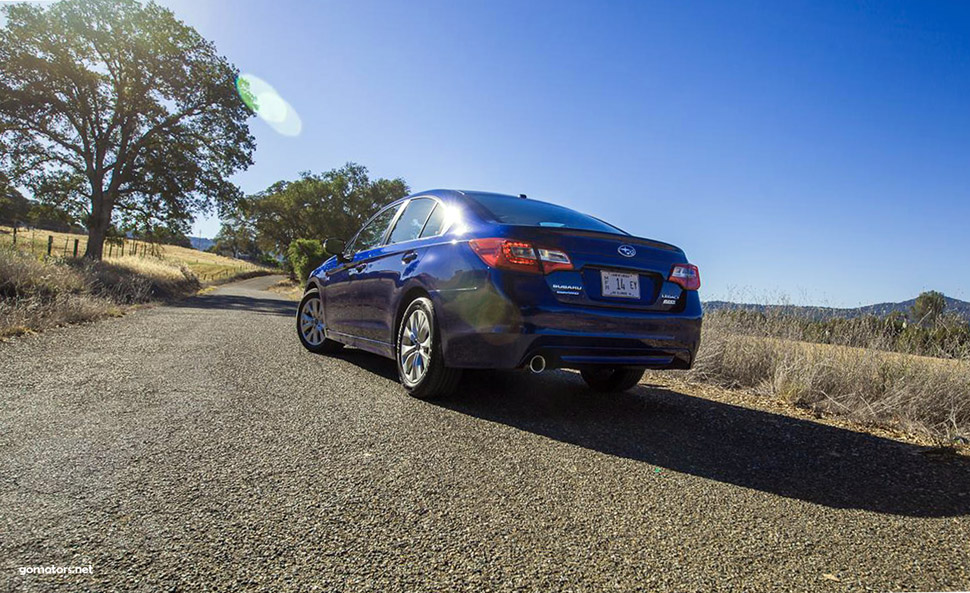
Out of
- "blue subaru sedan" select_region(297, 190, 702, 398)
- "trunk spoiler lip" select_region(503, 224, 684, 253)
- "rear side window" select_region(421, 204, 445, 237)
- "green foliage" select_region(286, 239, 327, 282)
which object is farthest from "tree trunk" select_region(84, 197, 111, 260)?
"trunk spoiler lip" select_region(503, 224, 684, 253)

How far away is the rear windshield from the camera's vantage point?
160 inches

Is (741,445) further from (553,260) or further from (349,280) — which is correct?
(349,280)

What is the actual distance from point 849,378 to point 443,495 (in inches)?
164

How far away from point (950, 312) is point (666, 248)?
12.7 ft

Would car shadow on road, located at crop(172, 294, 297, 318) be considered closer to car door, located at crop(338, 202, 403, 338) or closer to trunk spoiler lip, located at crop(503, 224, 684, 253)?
car door, located at crop(338, 202, 403, 338)

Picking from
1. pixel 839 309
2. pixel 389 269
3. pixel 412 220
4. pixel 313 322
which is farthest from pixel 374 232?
pixel 839 309

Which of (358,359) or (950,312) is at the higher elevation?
(950,312)

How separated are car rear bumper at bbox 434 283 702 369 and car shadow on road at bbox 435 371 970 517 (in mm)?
434

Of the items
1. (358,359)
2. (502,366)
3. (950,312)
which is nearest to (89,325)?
(358,359)

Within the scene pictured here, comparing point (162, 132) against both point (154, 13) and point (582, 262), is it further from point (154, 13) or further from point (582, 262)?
point (582, 262)

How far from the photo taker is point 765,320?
6574mm

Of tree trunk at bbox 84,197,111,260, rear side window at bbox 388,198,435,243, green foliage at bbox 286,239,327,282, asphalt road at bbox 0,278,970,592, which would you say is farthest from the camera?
green foliage at bbox 286,239,327,282

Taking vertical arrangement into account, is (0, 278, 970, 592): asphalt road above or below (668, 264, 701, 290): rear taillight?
below

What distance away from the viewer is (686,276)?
4.04 m
